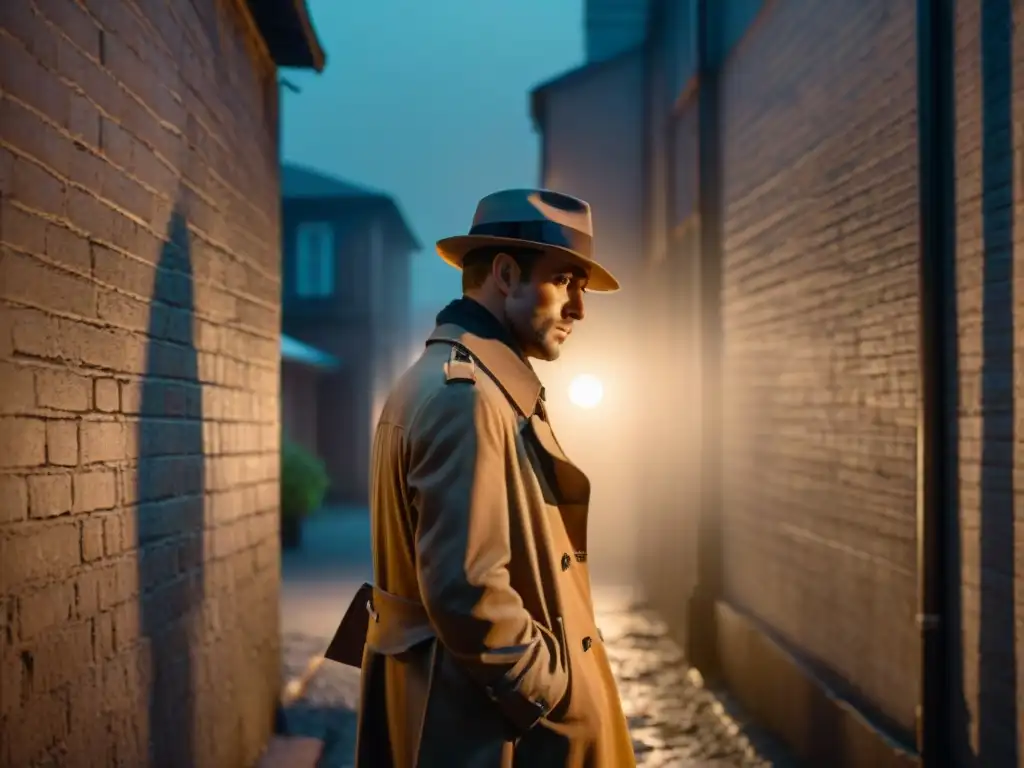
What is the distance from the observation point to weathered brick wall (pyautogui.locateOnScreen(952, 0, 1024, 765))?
374 cm

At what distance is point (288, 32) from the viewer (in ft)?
18.6

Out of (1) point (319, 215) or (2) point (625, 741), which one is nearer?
(2) point (625, 741)

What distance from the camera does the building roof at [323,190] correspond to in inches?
939

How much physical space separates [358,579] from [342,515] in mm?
9015

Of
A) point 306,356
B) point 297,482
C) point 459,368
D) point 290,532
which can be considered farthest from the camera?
point 306,356

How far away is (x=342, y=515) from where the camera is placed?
21141mm

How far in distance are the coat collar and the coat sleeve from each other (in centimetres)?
20

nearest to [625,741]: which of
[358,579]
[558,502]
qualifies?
[558,502]

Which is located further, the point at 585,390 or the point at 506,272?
the point at 585,390

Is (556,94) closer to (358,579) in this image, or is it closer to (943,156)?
(358,579)

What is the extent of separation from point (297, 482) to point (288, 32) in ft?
32.6

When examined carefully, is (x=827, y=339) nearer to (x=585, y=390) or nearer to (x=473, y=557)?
(x=473, y=557)

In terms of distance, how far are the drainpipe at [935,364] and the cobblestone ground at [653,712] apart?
1661 mm

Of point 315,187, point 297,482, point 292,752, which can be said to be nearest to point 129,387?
point 292,752
